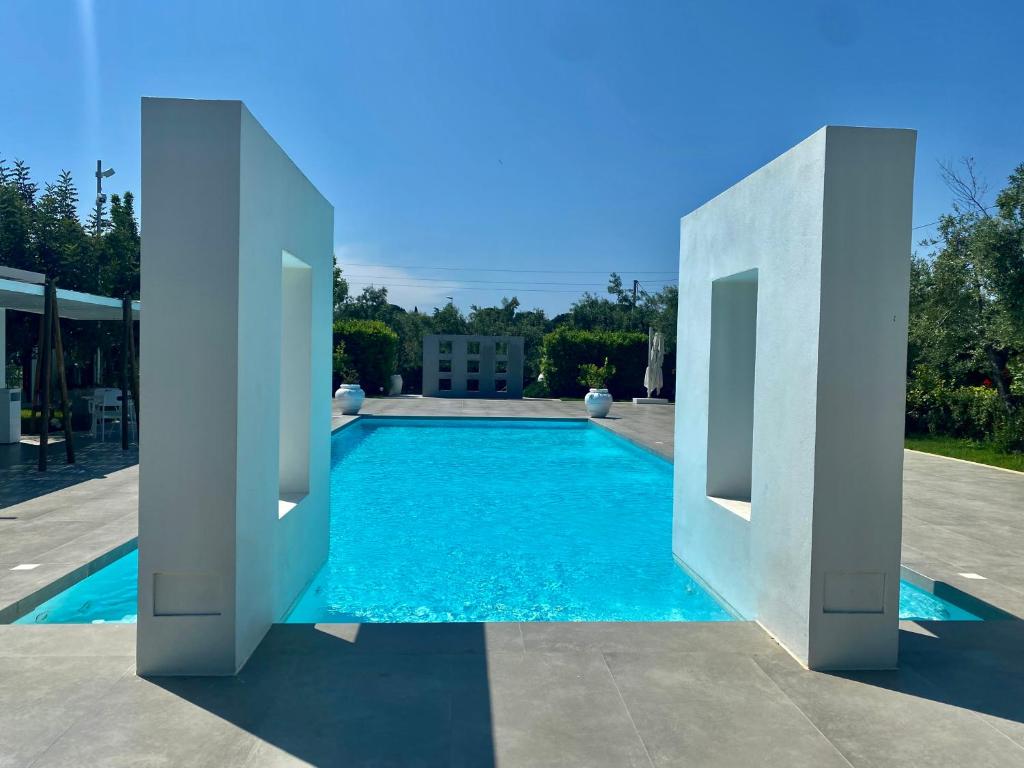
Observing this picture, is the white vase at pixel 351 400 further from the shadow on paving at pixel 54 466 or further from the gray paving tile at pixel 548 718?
the gray paving tile at pixel 548 718

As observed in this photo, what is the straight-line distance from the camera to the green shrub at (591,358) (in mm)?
27375

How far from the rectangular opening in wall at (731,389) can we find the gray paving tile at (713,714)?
1.90 metres

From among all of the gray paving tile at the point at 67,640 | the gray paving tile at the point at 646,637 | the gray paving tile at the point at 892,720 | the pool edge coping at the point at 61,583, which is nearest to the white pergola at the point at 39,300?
the pool edge coping at the point at 61,583

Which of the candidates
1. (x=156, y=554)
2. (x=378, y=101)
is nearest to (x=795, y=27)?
(x=378, y=101)

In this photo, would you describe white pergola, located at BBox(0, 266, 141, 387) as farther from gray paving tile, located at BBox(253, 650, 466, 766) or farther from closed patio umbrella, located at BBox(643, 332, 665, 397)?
closed patio umbrella, located at BBox(643, 332, 665, 397)

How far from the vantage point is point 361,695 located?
3148 millimetres

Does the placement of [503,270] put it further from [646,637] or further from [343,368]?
[646,637]

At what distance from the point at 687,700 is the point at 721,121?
1535 cm

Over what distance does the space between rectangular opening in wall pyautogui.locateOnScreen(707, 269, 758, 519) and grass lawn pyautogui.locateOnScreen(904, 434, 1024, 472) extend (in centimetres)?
787

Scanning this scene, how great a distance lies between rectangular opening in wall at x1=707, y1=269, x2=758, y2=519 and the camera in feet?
17.4

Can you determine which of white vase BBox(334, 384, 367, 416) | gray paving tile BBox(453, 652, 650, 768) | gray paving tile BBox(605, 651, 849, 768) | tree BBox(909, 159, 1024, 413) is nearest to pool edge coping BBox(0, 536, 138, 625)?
gray paving tile BBox(453, 652, 650, 768)

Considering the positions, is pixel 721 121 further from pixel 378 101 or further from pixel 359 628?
pixel 359 628

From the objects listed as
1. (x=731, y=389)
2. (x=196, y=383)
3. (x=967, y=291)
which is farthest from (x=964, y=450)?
(x=196, y=383)

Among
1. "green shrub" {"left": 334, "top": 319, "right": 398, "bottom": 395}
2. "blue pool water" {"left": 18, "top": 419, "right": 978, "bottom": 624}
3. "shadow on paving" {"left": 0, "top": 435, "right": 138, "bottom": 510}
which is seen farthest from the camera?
"green shrub" {"left": 334, "top": 319, "right": 398, "bottom": 395}
